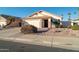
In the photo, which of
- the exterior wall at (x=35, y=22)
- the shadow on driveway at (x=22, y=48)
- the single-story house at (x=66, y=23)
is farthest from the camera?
the exterior wall at (x=35, y=22)

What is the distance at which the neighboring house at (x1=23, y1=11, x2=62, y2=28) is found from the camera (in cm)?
772

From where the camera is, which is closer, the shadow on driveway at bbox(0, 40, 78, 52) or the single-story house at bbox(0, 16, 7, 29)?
the shadow on driveway at bbox(0, 40, 78, 52)

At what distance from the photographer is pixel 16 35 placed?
7730 mm

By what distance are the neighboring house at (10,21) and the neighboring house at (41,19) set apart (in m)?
0.22

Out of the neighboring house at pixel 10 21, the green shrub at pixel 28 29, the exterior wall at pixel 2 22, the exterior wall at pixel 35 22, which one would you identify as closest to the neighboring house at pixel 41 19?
the exterior wall at pixel 35 22

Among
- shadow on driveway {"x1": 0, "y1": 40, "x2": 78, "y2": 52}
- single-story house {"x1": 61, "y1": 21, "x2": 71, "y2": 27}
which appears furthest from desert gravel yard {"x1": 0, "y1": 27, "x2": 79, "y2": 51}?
single-story house {"x1": 61, "y1": 21, "x2": 71, "y2": 27}

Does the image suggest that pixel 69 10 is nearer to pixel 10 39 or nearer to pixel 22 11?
pixel 22 11

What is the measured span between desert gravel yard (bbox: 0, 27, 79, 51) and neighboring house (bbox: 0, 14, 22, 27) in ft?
0.51

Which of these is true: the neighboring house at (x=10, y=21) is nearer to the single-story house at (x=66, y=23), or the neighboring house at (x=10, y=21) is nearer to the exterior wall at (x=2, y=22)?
the exterior wall at (x=2, y=22)

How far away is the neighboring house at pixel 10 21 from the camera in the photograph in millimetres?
7726

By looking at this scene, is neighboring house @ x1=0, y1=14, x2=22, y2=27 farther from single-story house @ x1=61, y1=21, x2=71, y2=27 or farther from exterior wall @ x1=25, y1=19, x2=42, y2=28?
single-story house @ x1=61, y1=21, x2=71, y2=27

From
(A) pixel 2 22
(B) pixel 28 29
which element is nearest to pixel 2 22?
(A) pixel 2 22

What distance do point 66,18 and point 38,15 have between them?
0.86 metres
